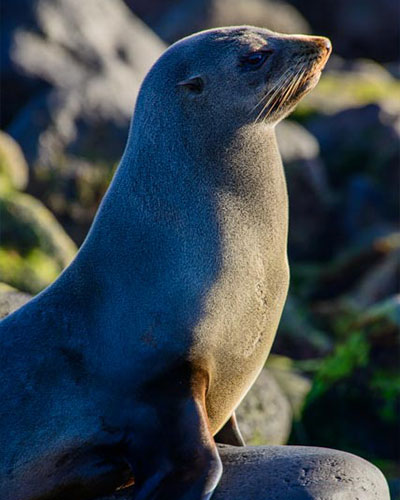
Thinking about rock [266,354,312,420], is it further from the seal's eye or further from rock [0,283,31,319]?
the seal's eye

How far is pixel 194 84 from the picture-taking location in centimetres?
659

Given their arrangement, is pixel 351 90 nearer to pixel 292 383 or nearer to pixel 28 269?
pixel 292 383

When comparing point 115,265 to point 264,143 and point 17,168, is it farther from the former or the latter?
point 17,168

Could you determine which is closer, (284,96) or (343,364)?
(284,96)

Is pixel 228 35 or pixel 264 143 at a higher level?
pixel 228 35

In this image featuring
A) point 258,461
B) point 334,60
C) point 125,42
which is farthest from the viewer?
point 334,60

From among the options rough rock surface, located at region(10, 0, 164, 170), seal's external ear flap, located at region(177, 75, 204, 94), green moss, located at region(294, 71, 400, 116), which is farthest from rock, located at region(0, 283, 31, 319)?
green moss, located at region(294, 71, 400, 116)

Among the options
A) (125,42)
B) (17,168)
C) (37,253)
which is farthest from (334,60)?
(37,253)

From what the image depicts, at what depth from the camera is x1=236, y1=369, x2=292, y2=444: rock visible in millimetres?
8812

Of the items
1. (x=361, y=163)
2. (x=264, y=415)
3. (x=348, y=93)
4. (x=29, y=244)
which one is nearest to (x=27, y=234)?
(x=29, y=244)

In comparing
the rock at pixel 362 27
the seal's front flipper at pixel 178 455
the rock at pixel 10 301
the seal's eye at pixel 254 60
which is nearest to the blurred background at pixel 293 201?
the rock at pixel 10 301

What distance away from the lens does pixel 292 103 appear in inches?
269

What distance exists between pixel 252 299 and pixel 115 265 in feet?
2.69

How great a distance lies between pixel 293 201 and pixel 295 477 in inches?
521
